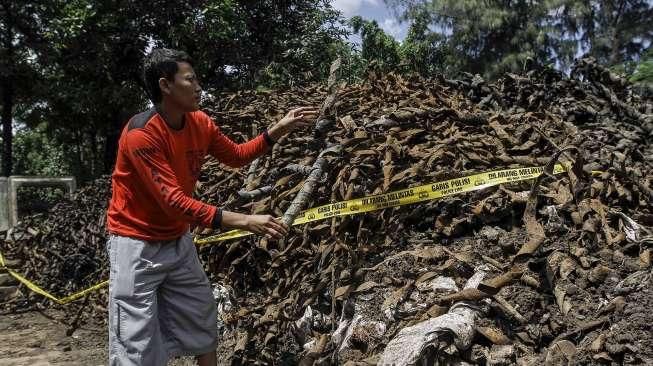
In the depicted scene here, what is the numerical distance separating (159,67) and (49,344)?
3.47 meters

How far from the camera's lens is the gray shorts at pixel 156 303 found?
9.23ft

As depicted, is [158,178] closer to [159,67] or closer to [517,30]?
[159,67]

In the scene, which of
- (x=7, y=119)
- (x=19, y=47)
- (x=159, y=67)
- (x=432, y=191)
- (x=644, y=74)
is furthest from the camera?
(x=7, y=119)

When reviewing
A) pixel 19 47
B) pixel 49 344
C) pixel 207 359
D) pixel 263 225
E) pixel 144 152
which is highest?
pixel 19 47

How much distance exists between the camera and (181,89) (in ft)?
9.13

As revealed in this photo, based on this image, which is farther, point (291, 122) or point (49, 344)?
point (49, 344)

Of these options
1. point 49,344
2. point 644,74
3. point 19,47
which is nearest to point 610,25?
point 644,74

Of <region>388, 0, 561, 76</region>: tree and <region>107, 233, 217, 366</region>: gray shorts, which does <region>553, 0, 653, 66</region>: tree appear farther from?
<region>107, 233, 217, 366</region>: gray shorts

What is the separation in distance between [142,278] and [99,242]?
394cm

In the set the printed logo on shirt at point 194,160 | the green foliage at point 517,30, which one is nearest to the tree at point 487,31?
the green foliage at point 517,30

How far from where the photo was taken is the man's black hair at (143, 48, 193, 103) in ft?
9.11

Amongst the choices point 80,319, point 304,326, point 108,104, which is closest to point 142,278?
point 304,326

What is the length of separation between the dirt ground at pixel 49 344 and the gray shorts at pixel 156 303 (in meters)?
1.05

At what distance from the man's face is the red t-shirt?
0.37ft
